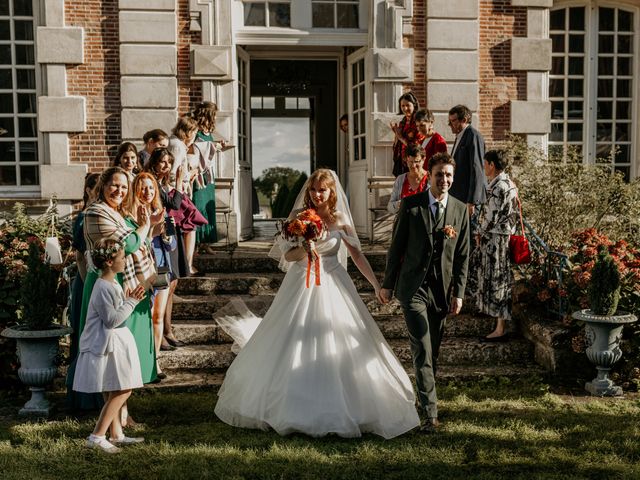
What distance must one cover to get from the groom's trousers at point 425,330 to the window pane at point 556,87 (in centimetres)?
680

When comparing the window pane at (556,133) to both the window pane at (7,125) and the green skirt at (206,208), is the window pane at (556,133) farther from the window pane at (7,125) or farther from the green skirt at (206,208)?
the window pane at (7,125)

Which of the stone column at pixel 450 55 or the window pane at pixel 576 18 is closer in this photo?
the stone column at pixel 450 55

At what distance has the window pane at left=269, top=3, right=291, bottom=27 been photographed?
34.4 ft

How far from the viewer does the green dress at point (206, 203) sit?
874 centimetres

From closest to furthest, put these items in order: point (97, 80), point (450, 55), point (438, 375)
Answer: point (438, 375) < point (97, 80) < point (450, 55)

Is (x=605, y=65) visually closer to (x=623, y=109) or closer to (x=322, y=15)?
(x=623, y=109)

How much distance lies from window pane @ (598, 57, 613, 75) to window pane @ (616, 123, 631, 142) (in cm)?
80

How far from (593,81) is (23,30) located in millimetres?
8090

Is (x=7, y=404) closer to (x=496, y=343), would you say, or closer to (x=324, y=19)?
(x=496, y=343)

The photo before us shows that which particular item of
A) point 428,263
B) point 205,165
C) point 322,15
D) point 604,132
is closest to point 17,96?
point 205,165

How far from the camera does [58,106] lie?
32.8 feet

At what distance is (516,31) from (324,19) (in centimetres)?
261

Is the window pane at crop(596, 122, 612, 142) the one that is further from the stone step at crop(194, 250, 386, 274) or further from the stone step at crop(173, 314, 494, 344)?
the stone step at crop(173, 314, 494, 344)

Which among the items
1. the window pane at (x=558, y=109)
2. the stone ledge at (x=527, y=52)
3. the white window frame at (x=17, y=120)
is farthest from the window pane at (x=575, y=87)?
the white window frame at (x=17, y=120)
